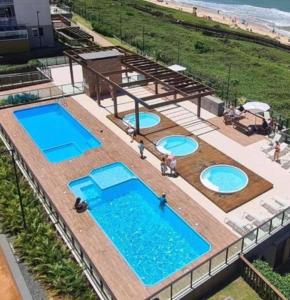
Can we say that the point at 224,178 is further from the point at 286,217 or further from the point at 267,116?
the point at 267,116

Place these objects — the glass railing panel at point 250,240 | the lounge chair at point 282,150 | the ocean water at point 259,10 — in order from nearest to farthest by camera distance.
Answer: the glass railing panel at point 250,240
the lounge chair at point 282,150
the ocean water at point 259,10

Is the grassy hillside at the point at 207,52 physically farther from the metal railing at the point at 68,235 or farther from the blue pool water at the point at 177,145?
the metal railing at the point at 68,235

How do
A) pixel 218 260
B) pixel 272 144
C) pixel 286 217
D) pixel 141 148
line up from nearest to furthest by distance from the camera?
pixel 218 260 → pixel 286 217 → pixel 141 148 → pixel 272 144

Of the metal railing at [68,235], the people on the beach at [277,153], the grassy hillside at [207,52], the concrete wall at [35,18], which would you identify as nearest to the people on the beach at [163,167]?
the metal railing at [68,235]

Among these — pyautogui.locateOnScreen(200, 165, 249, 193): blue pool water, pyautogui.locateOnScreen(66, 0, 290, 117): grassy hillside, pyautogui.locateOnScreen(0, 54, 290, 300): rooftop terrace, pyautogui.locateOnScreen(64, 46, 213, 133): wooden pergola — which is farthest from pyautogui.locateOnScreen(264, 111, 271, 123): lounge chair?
pyautogui.locateOnScreen(66, 0, 290, 117): grassy hillside

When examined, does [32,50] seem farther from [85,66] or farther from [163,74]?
[163,74]

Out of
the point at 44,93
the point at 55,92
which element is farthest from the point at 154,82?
the point at 44,93

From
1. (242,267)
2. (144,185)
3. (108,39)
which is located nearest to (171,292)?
(242,267)
